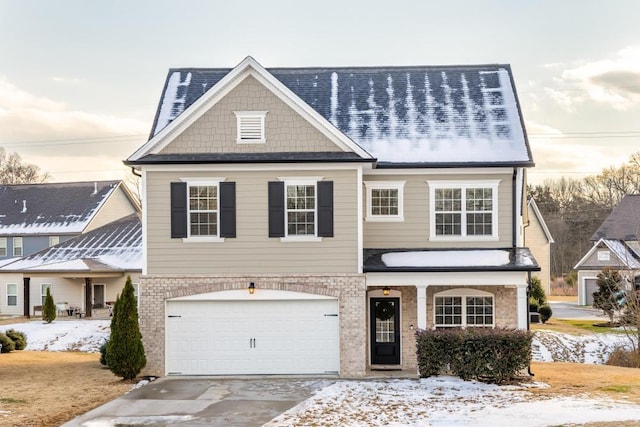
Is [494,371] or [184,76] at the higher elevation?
[184,76]

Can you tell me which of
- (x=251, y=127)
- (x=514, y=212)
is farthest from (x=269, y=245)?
(x=514, y=212)

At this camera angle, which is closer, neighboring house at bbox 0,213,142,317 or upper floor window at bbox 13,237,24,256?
neighboring house at bbox 0,213,142,317

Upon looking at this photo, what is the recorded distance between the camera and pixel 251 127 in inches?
813

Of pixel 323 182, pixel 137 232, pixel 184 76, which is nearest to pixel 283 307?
pixel 323 182

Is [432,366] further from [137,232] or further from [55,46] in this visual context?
[137,232]

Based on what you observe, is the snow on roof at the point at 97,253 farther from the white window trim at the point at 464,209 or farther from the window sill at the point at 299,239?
the white window trim at the point at 464,209

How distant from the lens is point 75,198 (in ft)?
163

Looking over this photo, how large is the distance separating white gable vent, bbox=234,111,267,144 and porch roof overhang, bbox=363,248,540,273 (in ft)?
13.9

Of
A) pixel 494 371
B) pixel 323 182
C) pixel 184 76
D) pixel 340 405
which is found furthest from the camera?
pixel 184 76

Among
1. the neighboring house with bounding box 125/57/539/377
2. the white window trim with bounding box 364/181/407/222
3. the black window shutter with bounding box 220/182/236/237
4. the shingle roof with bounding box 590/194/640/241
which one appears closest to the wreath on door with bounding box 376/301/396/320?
the neighboring house with bounding box 125/57/539/377

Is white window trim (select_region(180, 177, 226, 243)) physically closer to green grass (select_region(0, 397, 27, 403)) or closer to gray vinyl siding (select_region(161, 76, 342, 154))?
gray vinyl siding (select_region(161, 76, 342, 154))

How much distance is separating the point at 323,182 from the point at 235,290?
3.59 metres

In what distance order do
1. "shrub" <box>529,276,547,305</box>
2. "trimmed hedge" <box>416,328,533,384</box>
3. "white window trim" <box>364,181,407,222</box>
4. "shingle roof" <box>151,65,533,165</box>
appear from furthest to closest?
1. "shrub" <box>529,276,547,305</box>
2. "shingle roof" <box>151,65,533,165</box>
3. "white window trim" <box>364,181,407,222</box>
4. "trimmed hedge" <box>416,328,533,384</box>

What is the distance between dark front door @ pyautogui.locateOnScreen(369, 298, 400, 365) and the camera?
21.8m
